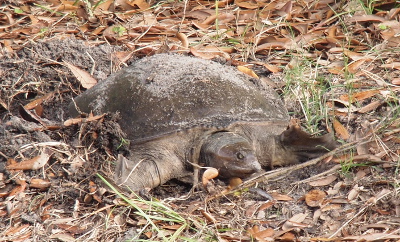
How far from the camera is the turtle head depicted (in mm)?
3473

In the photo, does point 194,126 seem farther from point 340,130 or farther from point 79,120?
point 340,130

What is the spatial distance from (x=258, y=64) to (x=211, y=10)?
1010mm

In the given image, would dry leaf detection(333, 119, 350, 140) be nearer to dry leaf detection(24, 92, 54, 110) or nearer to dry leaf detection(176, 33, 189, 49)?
dry leaf detection(176, 33, 189, 49)

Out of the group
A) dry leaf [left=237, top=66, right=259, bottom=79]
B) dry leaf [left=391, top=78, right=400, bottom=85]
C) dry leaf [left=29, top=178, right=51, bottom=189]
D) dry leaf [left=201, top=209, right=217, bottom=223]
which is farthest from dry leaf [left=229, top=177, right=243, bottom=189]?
dry leaf [left=391, top=78, right=400, bottom=85]

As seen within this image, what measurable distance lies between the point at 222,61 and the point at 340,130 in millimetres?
1281

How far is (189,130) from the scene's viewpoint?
3590 millimetres

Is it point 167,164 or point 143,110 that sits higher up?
point 143,110

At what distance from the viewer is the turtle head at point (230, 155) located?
3473 mm

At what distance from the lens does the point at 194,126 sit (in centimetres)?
358

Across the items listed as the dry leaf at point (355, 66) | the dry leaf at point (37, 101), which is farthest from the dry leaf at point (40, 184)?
the dry leaf at point (355, 66)

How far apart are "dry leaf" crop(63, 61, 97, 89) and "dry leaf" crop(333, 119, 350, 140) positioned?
6.00 ft

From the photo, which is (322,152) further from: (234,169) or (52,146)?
(52,146)

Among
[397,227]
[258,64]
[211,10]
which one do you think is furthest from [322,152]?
[211,10]

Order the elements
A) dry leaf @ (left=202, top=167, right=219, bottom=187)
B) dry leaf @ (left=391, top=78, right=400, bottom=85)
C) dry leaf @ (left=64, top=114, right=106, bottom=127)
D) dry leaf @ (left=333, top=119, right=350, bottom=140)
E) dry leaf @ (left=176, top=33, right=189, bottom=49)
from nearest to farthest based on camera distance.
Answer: dry leaf @ (left=202, top=167, right=219, bottom=187) → dry leaf @ (left=64, top=114, right=106, bottom=127) → dry leaf @ (left=333, top=119, right=350, bottom=140) → dry leaf @ (left=391, top=78, right=400, bottom=85) → dry leaf @ (left=176, top=33, right=189, bottom=49)
